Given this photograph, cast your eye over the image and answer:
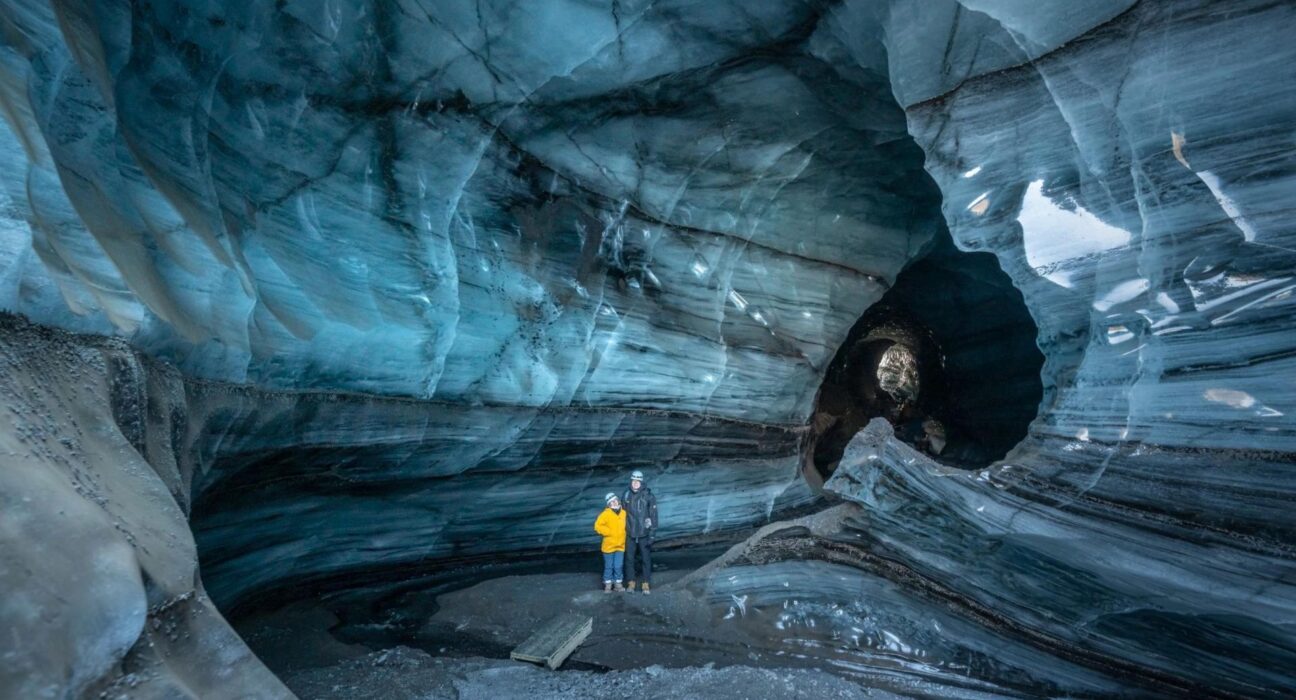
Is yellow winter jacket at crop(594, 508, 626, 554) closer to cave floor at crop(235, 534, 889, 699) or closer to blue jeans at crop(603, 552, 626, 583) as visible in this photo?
blue jeans at crop(603, 552, 626, 583)

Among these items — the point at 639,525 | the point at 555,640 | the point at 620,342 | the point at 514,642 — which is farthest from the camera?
the point at 620,342

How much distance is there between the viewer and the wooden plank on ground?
5.03 meters

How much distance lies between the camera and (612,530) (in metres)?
6.51

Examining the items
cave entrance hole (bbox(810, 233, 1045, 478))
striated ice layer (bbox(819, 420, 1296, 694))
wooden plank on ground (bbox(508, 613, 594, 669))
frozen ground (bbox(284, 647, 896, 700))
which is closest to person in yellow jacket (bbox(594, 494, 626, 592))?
wooden plank on ground (bbox(508, 613, 594, 669))

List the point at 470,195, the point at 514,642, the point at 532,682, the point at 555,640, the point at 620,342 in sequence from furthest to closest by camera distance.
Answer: the point at 620,342
the point at 470,195
the point at 514,642
the point at 555,640
the point at 532,682

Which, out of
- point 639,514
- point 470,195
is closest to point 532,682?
point 639,514

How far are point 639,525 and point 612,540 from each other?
28cm

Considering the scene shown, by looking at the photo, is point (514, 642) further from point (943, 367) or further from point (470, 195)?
point (943, 367)

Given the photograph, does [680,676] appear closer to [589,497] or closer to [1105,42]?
[589,497]

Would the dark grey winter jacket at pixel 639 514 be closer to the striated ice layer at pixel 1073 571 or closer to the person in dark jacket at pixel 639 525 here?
the person in dark jacket at pixel 639 525

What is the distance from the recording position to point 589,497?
7691 millimetres

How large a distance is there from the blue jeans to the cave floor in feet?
0.61

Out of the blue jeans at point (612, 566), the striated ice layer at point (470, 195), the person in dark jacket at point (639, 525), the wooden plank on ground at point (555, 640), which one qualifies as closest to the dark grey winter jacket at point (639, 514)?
the person in dark jacket at point (639, 525)

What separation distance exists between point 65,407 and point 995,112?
5267 millimetres
